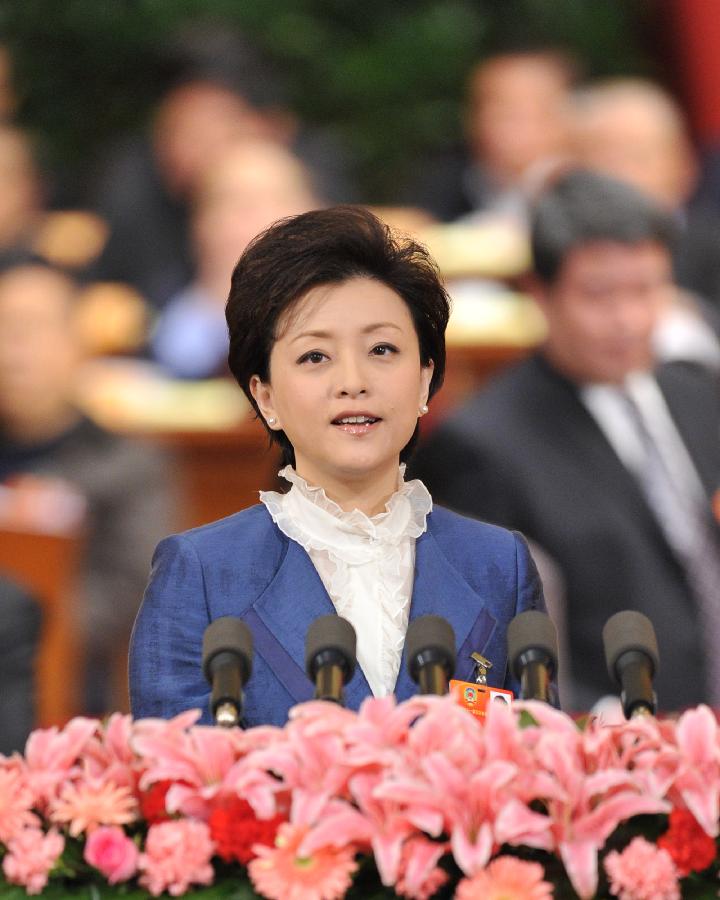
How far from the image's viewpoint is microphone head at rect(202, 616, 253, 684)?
1332 millimetres

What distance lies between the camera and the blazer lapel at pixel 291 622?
1.45 metres

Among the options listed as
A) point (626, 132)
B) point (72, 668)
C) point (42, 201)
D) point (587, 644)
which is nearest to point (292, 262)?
point (587, 644)

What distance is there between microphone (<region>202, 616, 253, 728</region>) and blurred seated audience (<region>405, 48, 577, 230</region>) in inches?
144

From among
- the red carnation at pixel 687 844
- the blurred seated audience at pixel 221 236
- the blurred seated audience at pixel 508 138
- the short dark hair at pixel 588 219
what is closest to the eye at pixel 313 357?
the red carnation at pixel 687 844

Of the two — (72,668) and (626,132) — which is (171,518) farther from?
(626,132)

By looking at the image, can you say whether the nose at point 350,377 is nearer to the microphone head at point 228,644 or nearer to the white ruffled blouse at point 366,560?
the white ruffled blouse at point 366,560

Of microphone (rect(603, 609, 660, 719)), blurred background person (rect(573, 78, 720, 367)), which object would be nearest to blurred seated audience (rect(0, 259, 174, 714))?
blurred background person (rect(573, 78, 720, 367))

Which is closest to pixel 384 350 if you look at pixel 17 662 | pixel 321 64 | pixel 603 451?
pixel 17 662

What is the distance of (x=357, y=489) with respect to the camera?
151 centimetres

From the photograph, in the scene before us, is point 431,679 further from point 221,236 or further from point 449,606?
point 221,236

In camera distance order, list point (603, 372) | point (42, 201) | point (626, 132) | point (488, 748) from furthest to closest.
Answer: point (42, 201) < point (626, 132) < point (603, 372) < point (488, 748)

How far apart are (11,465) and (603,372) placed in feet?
A: 4.31

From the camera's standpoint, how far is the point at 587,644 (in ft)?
8.93

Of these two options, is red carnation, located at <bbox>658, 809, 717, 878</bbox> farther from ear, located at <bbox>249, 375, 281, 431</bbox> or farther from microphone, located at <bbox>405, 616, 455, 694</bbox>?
ear, located at <bbox>249, 375, 281, 431</bbox>
